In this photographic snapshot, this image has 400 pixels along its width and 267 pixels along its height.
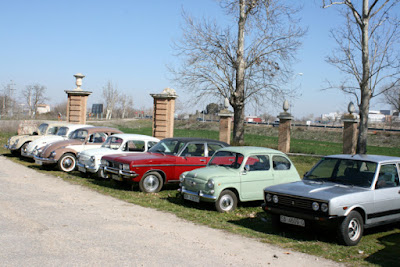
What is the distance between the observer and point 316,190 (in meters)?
7.61

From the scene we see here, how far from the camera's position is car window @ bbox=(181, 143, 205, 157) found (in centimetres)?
1232

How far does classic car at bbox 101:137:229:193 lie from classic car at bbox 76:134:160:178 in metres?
1.16

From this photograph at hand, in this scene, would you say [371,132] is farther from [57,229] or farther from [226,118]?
[57,229]

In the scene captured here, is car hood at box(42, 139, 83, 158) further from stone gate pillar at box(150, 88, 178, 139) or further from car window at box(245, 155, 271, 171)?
car window at box(245, 155, 271, 171)

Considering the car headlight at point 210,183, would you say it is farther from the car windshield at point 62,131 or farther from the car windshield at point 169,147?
the car windshield at point 62,131

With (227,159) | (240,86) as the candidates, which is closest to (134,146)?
(227,159)

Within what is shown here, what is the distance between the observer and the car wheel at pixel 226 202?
31.7 feet

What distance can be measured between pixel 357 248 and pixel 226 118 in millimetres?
16040

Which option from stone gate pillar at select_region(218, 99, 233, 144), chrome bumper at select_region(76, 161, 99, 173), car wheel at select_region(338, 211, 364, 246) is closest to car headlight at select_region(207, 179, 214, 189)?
car wheel at select_region(338, 211, 364, 246)

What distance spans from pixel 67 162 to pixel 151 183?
17.1 feet

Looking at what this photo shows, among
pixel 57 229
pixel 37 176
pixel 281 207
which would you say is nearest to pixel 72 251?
pixel 57 229

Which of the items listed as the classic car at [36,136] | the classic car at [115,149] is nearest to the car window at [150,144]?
the classic car at [115,149]

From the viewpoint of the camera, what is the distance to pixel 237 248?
679 cm

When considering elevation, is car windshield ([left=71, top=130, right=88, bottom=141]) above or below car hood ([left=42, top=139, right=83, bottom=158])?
above
